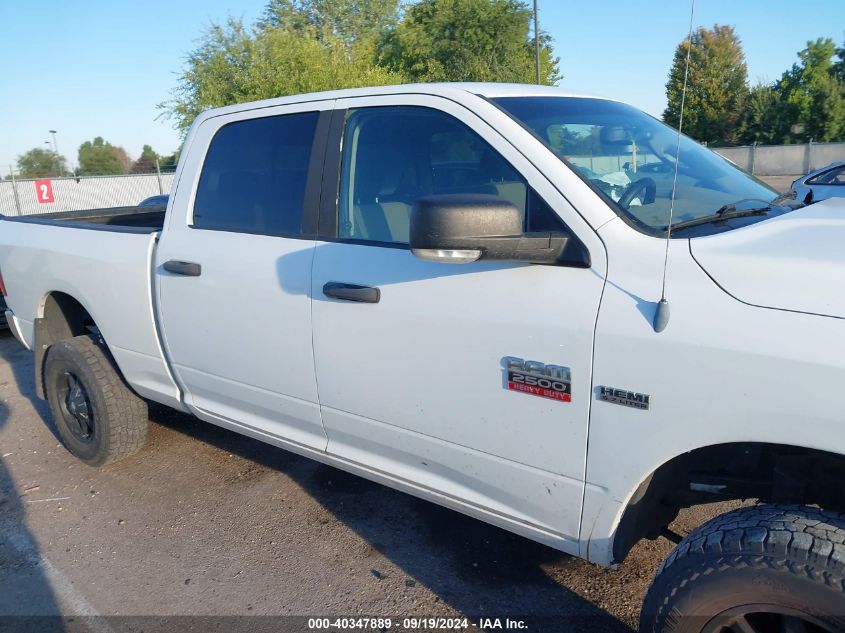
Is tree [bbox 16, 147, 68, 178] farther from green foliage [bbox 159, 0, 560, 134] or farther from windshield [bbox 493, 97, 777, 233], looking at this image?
windshield [bbox 493, 97, 777, 233]

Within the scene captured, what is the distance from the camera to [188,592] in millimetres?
2842

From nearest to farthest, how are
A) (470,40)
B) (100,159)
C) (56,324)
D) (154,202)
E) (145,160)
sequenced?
(56,324), (154,202), (470,40), (145,160), (100,159)

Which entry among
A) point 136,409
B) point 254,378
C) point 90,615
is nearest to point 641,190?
point 254,378

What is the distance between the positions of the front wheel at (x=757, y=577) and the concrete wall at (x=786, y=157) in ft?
112

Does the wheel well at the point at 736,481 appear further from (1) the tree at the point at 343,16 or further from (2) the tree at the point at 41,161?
(2) the tree at the point at 41,161

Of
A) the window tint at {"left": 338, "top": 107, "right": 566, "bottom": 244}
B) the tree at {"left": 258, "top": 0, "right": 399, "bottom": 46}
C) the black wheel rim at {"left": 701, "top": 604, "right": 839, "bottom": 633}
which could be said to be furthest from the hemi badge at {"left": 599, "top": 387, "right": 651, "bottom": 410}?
the tree at {"left": 258, "top": 0, "right": 399, "bottom": 46}

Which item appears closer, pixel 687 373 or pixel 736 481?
pixel 687 373

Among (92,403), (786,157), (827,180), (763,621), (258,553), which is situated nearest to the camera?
(763,621)

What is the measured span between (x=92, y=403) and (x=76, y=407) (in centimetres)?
29


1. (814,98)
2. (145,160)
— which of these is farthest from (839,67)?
(145,160)

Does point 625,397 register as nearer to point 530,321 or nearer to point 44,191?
point 530,321

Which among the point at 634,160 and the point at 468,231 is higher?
the point at 634,160

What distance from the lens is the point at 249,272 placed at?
113 inches

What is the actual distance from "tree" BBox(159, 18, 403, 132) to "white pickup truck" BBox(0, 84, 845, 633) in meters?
16.4
